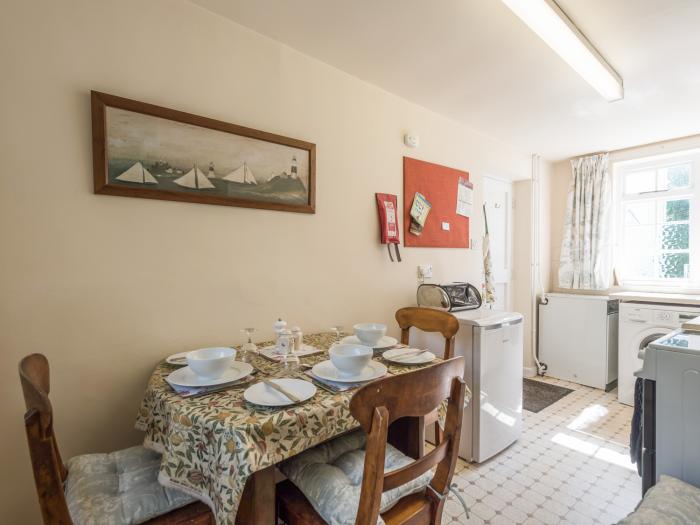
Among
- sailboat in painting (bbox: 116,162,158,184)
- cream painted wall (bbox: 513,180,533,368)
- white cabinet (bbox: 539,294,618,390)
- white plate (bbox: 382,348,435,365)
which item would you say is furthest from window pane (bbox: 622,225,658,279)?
sailboat in painting (bbox: 116,162,158,184)

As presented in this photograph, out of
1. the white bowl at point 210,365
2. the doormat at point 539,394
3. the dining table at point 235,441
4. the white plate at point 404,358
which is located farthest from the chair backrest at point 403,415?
the doormat at point 539,394

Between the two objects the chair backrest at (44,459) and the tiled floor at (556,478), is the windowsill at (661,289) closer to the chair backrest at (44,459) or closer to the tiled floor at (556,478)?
the tiled floor at (556,478)

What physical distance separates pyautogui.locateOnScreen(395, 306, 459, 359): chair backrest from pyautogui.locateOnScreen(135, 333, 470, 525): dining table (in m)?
0.86

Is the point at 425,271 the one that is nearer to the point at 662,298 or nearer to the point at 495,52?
the point at 495,52

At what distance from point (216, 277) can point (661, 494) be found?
179 cm

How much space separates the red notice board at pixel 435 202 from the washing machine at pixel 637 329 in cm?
156

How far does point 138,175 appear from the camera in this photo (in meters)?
1.40

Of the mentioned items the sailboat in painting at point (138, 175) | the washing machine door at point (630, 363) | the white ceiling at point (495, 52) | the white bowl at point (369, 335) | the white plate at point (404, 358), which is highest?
the white ceiling at point (495, 52)

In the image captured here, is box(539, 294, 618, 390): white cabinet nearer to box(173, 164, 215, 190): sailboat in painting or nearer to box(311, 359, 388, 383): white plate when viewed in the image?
box(311, 359, 388, 383): white plate

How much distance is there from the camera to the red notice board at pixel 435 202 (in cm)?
248

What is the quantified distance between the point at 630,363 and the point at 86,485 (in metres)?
3.79

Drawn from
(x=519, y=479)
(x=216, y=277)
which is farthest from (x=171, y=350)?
(x=519, y=479)

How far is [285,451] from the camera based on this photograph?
94 centimetres

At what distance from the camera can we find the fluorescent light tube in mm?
1418
